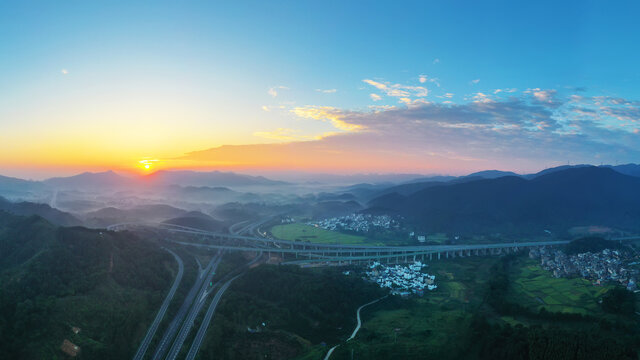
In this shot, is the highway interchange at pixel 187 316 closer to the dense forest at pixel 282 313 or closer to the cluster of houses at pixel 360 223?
the dense forest at pixel 282 313

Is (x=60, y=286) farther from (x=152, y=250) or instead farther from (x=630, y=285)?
(x=630, y=285)

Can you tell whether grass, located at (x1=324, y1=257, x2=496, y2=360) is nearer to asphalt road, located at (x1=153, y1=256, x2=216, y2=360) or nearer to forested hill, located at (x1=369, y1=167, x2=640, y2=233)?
asphalt road, located at (x1=153, y1=256, x2=216, y2=360)

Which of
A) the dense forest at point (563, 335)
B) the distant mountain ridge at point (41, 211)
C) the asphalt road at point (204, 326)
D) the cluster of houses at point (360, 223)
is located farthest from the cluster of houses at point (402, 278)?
the distant mountain ridge at point (41, 211)

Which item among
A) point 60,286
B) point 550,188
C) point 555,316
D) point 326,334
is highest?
point 550,188

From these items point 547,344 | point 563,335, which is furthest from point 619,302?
point 547,344

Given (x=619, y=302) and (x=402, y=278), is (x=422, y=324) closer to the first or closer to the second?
(x=402, y=278)

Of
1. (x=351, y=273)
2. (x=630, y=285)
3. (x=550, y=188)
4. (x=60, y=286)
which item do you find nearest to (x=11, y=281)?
(x=60, y=286)
